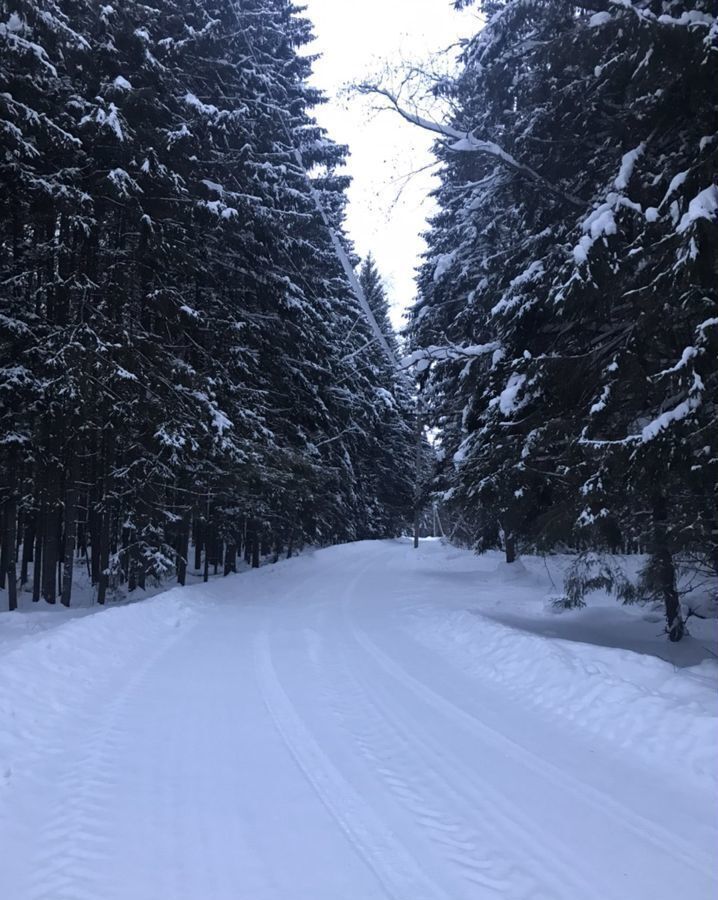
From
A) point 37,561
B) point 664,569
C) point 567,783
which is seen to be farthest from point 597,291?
point 37,561

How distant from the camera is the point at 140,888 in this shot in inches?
120

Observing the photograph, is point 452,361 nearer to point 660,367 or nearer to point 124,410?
point 660,367

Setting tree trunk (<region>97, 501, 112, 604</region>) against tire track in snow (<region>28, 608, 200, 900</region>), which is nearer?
tire track in snow (<region>28, 608, 200, 900</region>)

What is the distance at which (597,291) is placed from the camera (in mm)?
7426

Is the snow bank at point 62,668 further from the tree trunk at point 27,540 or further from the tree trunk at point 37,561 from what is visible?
the tree trunk at point 27,540

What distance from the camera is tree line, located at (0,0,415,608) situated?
11.8 m

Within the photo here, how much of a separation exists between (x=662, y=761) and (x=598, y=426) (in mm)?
4555

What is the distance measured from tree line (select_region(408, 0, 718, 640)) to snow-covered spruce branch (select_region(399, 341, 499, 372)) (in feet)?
0.13

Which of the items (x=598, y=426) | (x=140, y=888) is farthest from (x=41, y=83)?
(x=140, y=888)

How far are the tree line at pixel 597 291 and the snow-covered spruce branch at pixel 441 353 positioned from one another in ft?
0.13

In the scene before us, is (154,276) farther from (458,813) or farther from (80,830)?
(458,813)

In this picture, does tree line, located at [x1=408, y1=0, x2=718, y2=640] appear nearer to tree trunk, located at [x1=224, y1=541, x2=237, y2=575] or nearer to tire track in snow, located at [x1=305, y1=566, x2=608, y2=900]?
tire track in snow, located at [x1=305, y1=566, x2=608, y2=900]

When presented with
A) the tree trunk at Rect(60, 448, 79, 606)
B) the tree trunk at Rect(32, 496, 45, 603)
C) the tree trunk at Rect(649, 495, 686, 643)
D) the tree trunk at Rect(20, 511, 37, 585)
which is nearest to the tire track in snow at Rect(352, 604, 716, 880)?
the tree trunk at Rect(649, 495, 686, 643)

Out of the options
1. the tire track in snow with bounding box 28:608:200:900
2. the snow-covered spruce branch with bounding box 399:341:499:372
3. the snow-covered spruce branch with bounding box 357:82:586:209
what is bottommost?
the tire track in snow with bounding box 28:608:200:900
